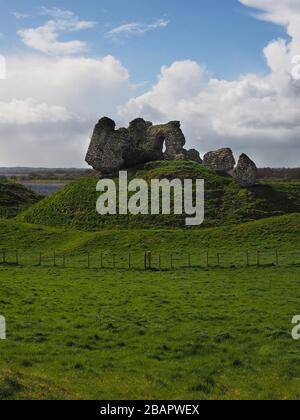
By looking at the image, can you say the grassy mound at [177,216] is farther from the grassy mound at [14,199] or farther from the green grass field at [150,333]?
the green grass field at [150,333]

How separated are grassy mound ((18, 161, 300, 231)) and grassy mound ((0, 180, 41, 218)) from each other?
867 cm

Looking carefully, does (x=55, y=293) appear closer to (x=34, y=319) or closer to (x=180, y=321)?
(x=34, y=319)

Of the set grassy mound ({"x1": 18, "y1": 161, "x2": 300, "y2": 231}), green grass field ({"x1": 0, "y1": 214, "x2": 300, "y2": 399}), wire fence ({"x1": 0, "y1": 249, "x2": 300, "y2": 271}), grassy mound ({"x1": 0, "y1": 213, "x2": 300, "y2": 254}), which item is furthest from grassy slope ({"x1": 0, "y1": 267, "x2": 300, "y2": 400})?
grassy mound ({"x1": 18, "y1": 161, "x2": 300, "y2": 231})

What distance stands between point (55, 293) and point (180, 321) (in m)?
10.9

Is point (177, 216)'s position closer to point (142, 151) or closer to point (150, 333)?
point (142, 151)

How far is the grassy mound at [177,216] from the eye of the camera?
237 feet

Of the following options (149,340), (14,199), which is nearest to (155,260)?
(149,340)

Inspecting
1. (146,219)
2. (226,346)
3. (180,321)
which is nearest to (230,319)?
(180,321)

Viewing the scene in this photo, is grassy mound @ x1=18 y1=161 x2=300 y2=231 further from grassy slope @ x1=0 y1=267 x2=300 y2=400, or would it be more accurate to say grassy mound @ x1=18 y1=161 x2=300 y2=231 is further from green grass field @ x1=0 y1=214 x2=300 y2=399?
grassy slope @ x1=0 y1=267 x2=300 y2=400

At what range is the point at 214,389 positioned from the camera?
18.4 metres

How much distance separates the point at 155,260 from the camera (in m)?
52.0
